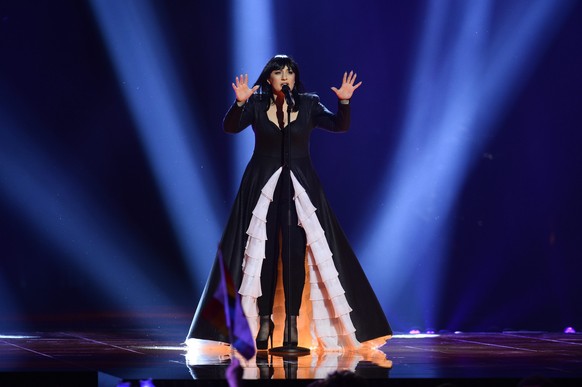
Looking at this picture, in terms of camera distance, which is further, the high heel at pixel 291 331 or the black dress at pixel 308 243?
Result: the black dress at pixel 308 243

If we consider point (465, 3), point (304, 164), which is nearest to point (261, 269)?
point (304, 164)

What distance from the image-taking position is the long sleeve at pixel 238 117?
A: 507 centimetres

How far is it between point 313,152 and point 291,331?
236 centimetres

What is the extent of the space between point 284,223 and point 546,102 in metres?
2.82

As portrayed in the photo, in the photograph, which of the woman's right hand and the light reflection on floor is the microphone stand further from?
the woman's right hand

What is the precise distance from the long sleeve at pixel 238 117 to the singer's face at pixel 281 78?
6.3 inches

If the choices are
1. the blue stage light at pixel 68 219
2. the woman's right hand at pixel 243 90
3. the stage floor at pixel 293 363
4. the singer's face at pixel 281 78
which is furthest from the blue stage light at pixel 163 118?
the woman's right hand at pixel 243 90

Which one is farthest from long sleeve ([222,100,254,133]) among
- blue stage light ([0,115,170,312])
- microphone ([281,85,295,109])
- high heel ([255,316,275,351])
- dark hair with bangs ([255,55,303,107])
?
blue stage light ([0,115,170,312])

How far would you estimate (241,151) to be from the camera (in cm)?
721

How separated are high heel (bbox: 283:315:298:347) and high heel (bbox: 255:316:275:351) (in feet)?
0.29

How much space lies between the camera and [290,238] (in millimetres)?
5090

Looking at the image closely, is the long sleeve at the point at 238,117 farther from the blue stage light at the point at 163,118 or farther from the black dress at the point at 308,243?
the blue stage light at the point at 163,118

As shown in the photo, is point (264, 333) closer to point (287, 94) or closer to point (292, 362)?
point (292, 362)

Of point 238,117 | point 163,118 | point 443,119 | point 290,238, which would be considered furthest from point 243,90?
point 443,119
